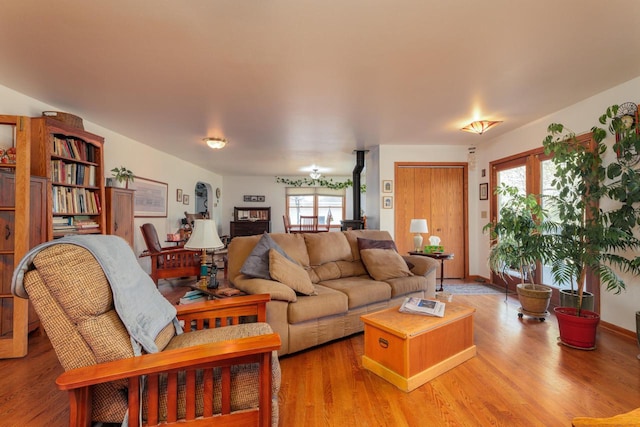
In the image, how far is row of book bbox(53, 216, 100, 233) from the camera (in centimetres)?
293

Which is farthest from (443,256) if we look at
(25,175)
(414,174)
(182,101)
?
(25,175)

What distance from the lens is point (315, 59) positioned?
2.25 metres

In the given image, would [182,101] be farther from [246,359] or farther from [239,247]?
[246,359]

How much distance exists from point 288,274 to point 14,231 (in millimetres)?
2201

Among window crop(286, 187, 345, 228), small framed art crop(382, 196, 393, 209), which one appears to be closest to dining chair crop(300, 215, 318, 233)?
window crop(286, 187, 345, 228)

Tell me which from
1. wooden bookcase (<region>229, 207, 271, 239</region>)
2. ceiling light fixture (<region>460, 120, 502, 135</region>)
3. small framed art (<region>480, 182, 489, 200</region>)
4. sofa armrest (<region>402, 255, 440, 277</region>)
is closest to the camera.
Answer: sofa armrest (<region>402, 255, 440, 277</region>)

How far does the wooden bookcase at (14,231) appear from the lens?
229 cm

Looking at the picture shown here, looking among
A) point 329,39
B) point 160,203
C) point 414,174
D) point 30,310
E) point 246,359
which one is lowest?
point 30,310

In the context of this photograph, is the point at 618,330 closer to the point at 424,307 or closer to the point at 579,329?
the point at 579,329

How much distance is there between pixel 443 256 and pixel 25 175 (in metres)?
4.40

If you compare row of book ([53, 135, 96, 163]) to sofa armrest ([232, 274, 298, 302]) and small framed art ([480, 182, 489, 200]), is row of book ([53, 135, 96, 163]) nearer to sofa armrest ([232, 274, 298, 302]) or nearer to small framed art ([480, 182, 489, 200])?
sofa armrest ([232, 274, 298, 302])

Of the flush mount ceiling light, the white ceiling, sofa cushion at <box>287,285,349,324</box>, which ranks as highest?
the white ceiling

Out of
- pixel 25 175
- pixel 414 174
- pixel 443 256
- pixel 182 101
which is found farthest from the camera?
pixel 414 174

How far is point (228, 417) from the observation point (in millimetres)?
1185
